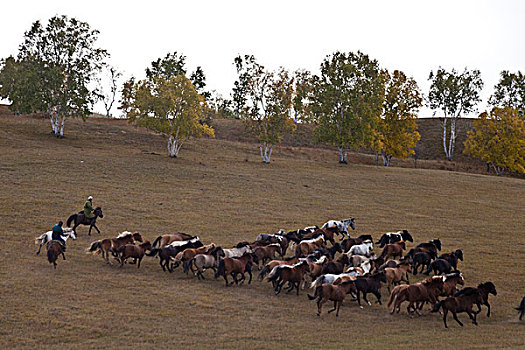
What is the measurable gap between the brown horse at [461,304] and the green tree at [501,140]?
63.0 meters

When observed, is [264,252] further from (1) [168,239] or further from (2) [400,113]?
(2) [400,113]

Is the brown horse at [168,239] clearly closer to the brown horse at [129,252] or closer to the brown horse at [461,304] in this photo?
the brown horse at [129,252]

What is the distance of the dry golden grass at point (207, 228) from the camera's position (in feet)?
41.5

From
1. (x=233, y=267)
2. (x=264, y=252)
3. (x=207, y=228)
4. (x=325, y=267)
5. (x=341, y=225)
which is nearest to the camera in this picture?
(x=233, y=267)

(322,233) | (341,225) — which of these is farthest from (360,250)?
(341,225)

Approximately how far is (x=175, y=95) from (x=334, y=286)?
44241 mm

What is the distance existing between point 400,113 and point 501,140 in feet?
49.2

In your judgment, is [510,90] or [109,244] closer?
[109,244]

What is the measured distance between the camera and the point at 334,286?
48.5ft

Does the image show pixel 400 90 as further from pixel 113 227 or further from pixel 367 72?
pixel 113 227

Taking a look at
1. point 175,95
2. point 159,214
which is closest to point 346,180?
point 175,95

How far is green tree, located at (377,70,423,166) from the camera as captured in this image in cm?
7181

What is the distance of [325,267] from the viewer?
17.7 metres

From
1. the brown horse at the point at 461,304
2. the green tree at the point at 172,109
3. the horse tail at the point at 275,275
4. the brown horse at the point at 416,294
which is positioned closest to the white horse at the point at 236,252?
the horse tail at the point at 275,275
